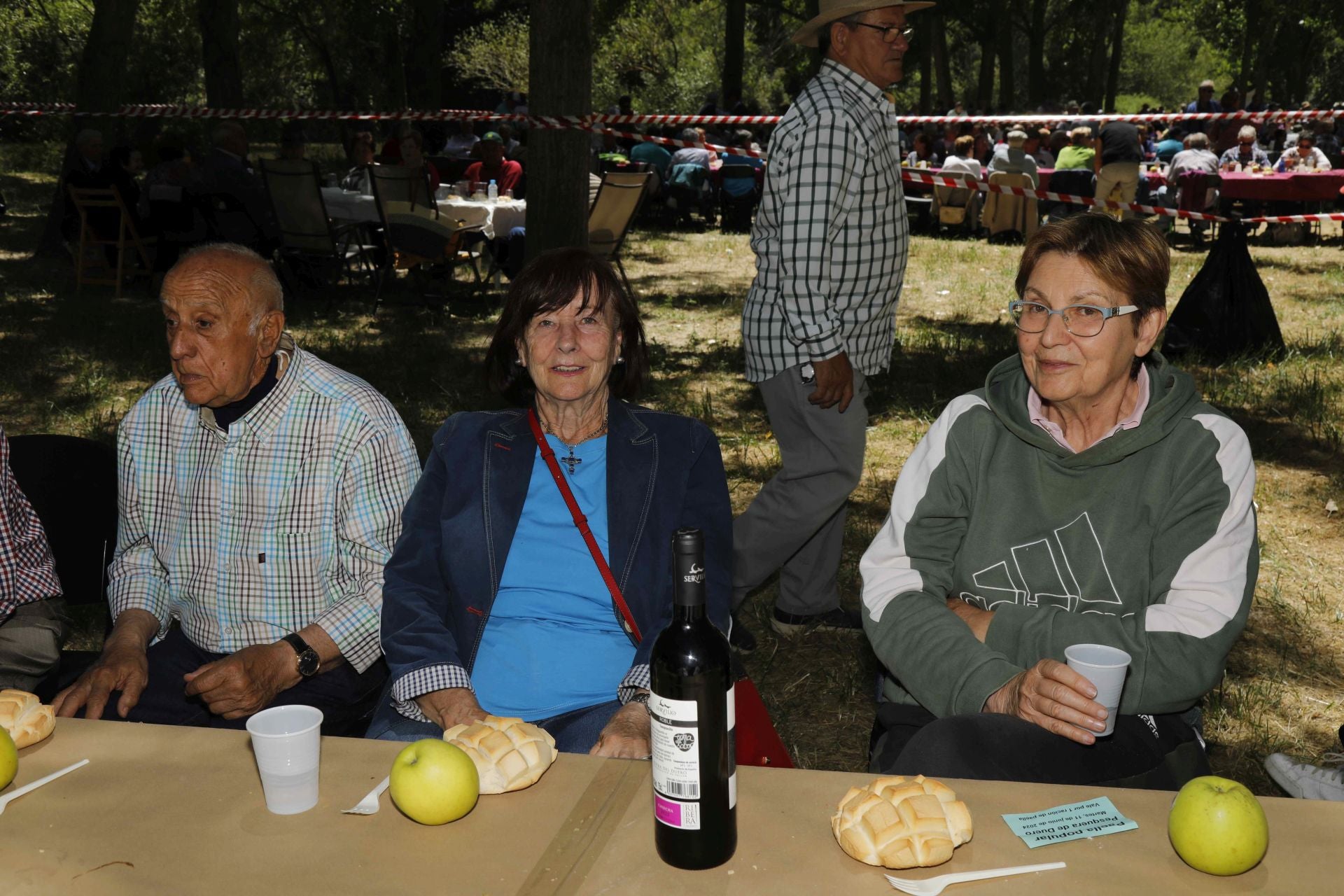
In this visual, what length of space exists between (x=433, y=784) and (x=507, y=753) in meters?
0.14

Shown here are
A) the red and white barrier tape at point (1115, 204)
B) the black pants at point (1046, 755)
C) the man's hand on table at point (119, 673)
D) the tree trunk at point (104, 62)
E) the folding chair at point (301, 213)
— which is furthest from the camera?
the tree trunk at point (104, 62)

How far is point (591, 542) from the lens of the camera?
2506 millimetres

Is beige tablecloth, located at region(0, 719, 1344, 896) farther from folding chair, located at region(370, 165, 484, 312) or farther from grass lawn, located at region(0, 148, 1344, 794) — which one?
folding chair, located at region(370, 165, 484, 312)

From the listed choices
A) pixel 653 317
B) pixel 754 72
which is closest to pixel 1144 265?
pixel 653 317

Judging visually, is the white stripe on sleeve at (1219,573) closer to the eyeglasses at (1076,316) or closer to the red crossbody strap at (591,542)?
the eyeglasses at (1076,316)

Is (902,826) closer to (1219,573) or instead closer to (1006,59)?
(1219,573)

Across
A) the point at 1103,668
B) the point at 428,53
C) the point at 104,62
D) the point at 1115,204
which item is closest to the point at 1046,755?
the point at 1103,668

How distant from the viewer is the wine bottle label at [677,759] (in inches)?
55.9

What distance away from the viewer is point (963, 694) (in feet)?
7.25

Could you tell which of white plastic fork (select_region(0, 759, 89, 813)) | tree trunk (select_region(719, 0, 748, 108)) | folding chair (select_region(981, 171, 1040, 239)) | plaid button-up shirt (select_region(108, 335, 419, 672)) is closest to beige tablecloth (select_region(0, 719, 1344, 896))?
white plastic fork (select_region(0, 759, 89, 813))

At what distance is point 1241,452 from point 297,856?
179cm

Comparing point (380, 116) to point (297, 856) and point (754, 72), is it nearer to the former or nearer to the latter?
point (297, 856)

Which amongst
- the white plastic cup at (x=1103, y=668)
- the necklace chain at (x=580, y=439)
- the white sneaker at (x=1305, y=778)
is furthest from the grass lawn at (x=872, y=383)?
the white plastic cup at (x=1103, y=668)

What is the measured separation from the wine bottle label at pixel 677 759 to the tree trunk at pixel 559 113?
470 cm
